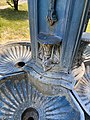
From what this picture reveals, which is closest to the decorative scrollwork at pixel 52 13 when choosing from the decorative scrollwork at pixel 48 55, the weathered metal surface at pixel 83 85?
the decorative scrollwork at pixel 48 55

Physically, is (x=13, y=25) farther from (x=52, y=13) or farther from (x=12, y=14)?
(x=52, y=13)

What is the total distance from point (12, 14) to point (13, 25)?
3.17 ft

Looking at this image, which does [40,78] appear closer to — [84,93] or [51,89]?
[51,89]

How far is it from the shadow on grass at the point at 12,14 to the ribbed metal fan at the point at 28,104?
11.8 feet

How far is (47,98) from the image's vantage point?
3.38m

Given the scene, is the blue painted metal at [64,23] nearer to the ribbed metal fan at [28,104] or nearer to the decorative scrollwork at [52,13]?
the decorative scrollwork at [52,13]

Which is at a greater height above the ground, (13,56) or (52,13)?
(52,13)

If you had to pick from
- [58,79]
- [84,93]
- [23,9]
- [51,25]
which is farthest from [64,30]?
[23,9]

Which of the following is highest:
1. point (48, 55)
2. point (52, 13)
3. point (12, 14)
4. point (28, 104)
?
point (52, 13)

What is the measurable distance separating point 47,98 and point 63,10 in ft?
5.03

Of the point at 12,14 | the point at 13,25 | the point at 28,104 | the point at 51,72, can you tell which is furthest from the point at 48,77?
the point at 12,14

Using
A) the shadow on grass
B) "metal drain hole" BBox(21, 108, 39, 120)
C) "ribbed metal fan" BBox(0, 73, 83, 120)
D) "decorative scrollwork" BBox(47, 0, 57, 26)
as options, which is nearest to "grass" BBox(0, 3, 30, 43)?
the shadow on grass

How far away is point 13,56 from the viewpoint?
414 centimetres

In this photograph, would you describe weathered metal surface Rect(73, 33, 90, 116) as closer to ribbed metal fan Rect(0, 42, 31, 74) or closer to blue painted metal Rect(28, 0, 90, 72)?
blue painted metal Rect(28, 0, 90, 72)
